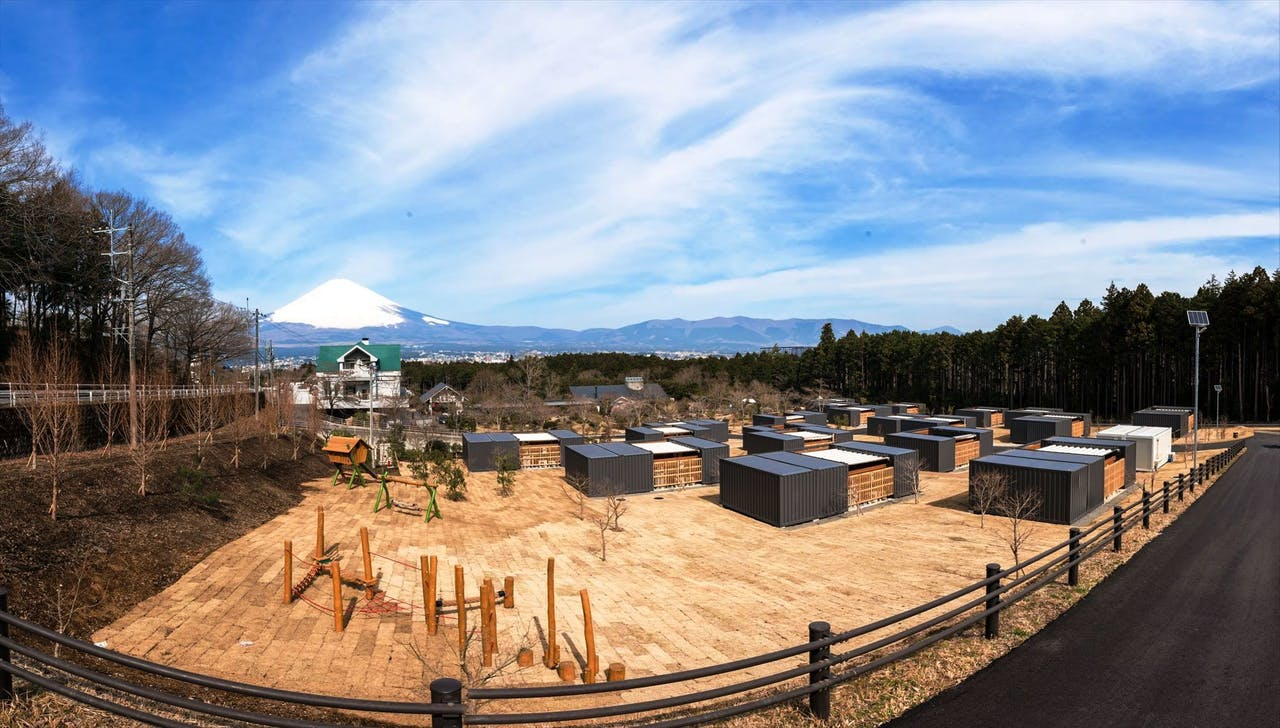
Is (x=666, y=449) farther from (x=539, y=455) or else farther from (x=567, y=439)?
(x=539, y=455)

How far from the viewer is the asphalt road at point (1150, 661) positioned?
23.9 feet

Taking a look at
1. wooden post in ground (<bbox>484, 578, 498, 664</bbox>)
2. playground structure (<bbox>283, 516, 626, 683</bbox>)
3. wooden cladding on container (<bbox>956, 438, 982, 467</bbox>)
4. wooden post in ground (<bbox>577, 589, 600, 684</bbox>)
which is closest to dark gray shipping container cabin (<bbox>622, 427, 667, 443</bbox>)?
wooden cladding on container (<bbox>956, 438, 982, 467</bbox>)

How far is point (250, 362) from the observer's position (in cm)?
7650

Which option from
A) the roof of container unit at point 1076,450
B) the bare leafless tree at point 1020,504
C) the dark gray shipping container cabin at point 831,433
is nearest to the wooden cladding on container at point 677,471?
the dark gray shipping container cabin at point 831,433

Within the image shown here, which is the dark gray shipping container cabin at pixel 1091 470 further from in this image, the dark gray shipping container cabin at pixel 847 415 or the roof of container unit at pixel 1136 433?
the dark gray shipping container cabin at pixel 847 415

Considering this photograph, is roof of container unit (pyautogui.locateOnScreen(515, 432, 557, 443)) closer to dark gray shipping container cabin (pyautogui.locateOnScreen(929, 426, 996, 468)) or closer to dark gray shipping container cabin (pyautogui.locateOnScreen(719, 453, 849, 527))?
dark gray shipping container cabin (pyautogui.locateOnScreen(719, 453, 849, 527))

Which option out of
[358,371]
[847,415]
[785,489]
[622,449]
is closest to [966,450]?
[785,489]

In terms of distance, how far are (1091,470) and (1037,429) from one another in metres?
27.6

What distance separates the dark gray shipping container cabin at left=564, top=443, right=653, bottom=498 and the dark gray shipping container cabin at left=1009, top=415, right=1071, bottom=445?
34679 mm

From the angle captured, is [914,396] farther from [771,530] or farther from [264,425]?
[264,425]

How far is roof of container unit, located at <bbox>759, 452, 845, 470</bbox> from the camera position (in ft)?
94.1

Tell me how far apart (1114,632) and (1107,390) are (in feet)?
262

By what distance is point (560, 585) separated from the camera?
682 inches

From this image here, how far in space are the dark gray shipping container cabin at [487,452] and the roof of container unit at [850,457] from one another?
20.4m
